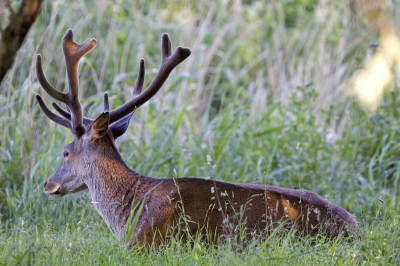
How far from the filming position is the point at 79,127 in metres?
4.14

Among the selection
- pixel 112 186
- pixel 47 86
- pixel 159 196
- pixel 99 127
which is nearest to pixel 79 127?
pixel 99 127

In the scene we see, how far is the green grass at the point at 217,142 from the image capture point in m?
3.33

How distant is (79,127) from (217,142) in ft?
7.28

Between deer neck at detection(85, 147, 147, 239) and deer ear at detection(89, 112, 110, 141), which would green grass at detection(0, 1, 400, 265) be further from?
deer ear at detection(89, 112, 110, 141)

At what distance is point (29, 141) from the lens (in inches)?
221

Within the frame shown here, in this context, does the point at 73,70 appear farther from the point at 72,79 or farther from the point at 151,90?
the point at 151,90

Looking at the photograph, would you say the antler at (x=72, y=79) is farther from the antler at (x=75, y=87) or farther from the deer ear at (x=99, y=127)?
the deer ear at (x=99, y=127)

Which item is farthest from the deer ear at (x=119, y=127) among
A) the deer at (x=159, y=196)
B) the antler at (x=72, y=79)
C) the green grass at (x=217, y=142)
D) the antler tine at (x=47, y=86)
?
the green grass at (x=217, y=142)

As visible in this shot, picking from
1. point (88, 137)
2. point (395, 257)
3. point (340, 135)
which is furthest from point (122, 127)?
point (340, 135)

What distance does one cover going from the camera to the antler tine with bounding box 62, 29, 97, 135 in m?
4.06

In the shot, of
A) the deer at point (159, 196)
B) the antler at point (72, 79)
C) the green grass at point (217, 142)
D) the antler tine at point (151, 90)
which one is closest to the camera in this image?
the green grass at point (217, 142)

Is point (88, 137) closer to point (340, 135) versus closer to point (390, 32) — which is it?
point (390, 32)

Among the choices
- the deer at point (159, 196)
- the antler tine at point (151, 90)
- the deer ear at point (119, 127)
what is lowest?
the deer at point (159, 196)

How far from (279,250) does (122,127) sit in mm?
1548
